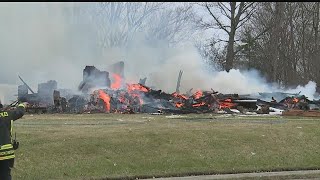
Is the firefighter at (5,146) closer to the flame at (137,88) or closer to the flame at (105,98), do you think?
the flame at (105,98)

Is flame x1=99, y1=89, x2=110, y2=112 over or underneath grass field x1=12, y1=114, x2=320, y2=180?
over

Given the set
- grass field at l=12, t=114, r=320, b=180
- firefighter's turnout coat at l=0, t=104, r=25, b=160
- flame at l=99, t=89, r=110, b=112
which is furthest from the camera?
flame at l=99, t=89, r=110, b=112

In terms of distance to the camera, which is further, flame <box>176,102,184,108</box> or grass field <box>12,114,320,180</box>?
flame <box>176,102,184,108</box>

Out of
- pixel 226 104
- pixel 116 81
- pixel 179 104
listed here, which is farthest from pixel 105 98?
pixel 226 104

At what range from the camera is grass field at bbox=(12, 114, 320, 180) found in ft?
31.4

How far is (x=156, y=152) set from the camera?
11.0 m

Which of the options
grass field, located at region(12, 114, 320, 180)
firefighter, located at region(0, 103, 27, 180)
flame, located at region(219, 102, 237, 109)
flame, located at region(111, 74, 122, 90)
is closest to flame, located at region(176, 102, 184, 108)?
flame, located at region(219, 102, 237, 109)

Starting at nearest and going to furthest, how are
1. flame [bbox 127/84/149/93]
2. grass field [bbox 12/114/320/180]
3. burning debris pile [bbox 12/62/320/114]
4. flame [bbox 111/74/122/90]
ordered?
grass field [bbox 12/114/320/180] → burning debris pile [bbox 12/62/320/114] → flame [bbox 127/84/149/93] → flame [bbox 111/74/122/90]

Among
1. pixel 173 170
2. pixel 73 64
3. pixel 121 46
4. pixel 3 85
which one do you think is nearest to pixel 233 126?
pixel 173 170

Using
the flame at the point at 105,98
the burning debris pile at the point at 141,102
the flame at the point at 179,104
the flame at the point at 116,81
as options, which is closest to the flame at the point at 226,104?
the burning debris pile at the point at 141,102

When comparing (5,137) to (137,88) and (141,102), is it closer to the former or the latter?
(141,102)

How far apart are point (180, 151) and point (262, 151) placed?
213cm

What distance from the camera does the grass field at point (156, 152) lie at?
9570mm

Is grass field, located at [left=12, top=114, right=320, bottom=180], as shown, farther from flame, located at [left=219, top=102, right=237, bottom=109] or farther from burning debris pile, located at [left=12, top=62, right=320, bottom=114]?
flame, located at [left=219, top=102, right=237, bottom=109]
